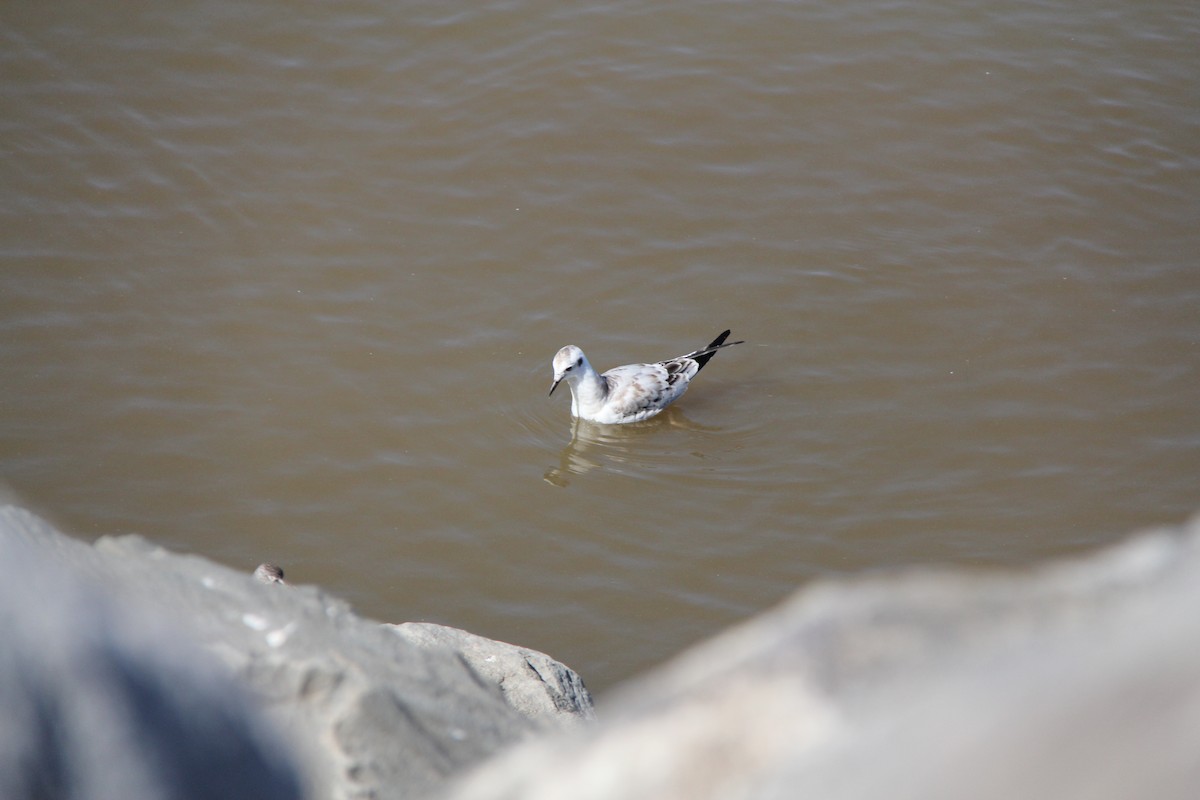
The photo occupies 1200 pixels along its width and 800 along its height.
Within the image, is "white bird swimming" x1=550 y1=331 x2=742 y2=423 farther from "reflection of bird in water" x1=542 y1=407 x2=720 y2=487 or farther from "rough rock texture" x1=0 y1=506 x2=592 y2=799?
"rough rock texture" x1=0 y1=506 x2=592 y2=799

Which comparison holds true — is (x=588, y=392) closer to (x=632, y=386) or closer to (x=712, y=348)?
(x=632, y=386)

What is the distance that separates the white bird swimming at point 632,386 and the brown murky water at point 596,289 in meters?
0.23

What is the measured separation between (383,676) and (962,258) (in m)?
7.82

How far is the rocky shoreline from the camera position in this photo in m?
1.23

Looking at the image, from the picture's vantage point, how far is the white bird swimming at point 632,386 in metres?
8.28

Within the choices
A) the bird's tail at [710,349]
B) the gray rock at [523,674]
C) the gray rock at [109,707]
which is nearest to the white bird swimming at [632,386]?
the bird's tail at [710,349]

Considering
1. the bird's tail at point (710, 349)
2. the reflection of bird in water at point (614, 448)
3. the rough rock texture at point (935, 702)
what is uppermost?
the rough rock texture at point (935, 702)

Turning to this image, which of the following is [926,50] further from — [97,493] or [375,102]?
[97,493]

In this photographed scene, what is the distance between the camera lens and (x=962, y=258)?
9336 mm

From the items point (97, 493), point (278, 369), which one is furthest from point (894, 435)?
point (97, 493)

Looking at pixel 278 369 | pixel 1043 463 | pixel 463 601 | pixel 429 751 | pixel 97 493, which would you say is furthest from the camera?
pixel 278 369

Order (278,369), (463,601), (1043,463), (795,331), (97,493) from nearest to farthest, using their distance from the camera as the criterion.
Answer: (463,601) < (97,493) < (1043,463) < (278,369) < (795,331)

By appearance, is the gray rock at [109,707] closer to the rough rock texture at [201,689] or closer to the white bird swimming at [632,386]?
the rough rock texture at [201,689]

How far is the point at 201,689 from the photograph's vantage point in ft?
8.18
